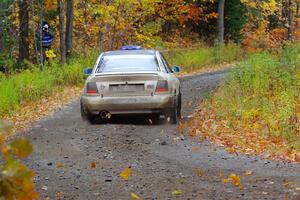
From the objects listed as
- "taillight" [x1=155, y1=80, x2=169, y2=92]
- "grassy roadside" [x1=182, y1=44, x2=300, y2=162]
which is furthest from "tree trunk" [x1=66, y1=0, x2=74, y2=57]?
"taillight" [x1=155, y1=80, x2=169, y2=92]

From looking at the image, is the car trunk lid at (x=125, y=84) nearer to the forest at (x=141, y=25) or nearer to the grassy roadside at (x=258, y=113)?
the grassy roadside at (x=258, y=113)

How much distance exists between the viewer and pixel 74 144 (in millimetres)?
10055

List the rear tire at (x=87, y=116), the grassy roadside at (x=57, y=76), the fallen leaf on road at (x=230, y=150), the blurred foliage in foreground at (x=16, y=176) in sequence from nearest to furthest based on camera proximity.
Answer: the blurred foliage in foreground at (x=16, y=176) → the fallen leaf on road at (x=230, y=150) → the rear tire at (x=87, y=116) → the grassy roadside at (x=57, y=76)

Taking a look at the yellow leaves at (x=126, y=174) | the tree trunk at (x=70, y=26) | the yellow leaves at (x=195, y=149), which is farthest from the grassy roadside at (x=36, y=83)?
the yellow leaves at (x=126, y=174)

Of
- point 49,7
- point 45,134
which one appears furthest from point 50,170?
point 49,7

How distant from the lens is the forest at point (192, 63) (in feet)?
33.6

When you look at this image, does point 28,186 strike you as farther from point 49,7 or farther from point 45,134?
point 49,7

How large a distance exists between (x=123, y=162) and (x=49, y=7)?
90.1 ft

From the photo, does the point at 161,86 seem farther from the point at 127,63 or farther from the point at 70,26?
the point at 70,26

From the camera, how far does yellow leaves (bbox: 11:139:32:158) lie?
2189 millimetres

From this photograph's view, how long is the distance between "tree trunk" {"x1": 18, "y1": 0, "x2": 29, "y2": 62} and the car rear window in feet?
55.9

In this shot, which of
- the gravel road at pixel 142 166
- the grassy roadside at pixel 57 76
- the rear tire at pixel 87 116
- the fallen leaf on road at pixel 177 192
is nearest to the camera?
the fallen leaf on road at pixel 177 192

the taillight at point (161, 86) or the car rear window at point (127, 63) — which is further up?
the car rear window at point (127, 63)

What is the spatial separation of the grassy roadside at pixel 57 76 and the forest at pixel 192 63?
4 centimetres
